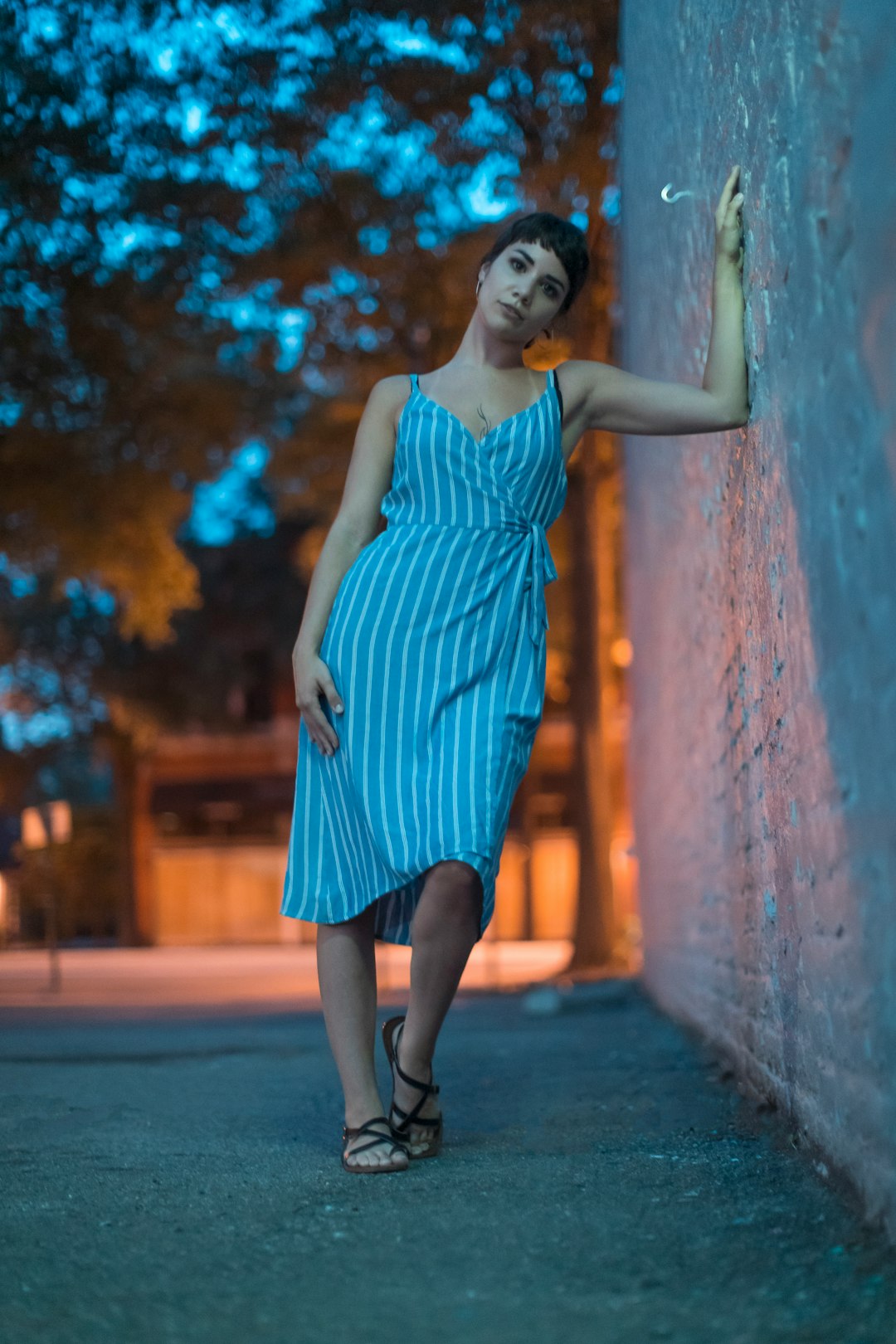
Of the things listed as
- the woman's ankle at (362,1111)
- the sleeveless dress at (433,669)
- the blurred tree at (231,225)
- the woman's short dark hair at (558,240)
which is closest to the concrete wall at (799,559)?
the woman's short dark hair at (558,240)

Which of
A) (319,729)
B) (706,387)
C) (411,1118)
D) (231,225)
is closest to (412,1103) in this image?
(411,1118)

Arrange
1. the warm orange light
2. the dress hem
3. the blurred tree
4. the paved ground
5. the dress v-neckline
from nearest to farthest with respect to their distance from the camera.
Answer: the paved ground
the dress hem
the dress v-neckline
the blurred tree
the warm orange light

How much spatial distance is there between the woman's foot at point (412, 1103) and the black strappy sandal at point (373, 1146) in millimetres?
35

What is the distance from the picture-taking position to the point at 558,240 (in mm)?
2979

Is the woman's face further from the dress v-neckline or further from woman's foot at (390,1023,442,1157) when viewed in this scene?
woman's foot at (390,1023,442,1157)

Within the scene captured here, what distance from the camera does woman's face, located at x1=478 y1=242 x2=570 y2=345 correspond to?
2977 millimetres

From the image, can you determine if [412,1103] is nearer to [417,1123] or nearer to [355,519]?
[417,1123]

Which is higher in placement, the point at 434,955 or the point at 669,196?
the point at 669,196

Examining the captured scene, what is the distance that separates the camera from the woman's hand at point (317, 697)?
2.91m

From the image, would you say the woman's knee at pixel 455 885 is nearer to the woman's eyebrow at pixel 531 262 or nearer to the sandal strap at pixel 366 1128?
the sandal strap at pixel 366 1128

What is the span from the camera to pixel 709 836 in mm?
4500

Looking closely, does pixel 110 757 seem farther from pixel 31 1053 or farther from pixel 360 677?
pixel 360 677

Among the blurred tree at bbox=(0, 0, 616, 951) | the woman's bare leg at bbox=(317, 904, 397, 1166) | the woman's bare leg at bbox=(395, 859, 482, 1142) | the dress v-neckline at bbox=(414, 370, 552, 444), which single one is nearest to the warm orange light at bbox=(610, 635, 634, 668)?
the blurred tree at bbox=(0, 0, 616, 951)

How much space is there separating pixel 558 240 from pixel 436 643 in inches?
34.9
